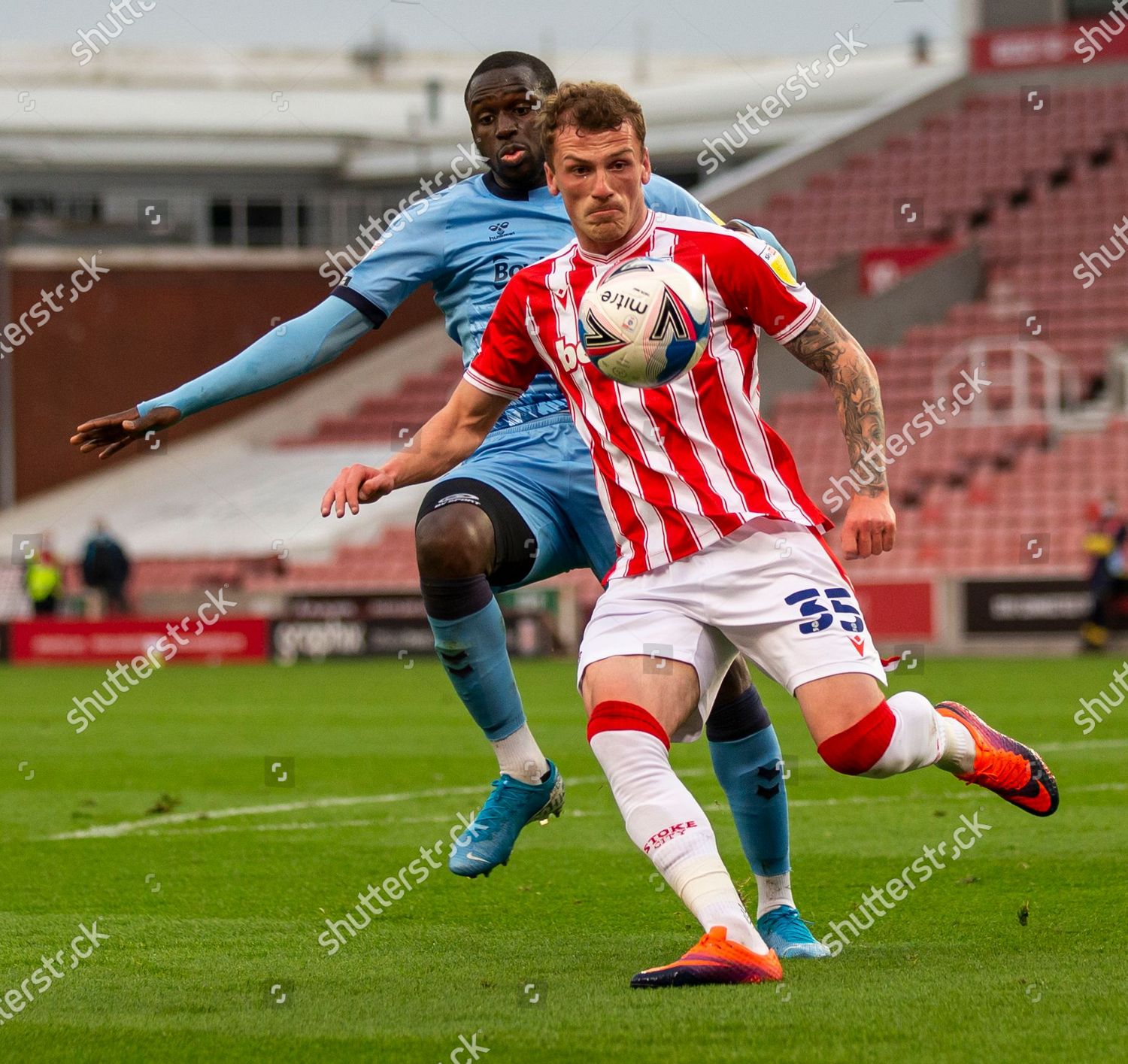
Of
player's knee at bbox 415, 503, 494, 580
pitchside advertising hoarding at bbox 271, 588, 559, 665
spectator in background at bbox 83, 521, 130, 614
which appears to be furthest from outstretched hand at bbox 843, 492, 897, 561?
spectator in background at bbox 83, 521, 130, 614

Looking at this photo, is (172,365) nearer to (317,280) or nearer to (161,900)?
(317,280)

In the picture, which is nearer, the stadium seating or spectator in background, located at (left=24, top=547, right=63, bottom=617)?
the stadium seating

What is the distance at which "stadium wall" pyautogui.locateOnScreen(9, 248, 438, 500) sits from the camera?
36438 mm

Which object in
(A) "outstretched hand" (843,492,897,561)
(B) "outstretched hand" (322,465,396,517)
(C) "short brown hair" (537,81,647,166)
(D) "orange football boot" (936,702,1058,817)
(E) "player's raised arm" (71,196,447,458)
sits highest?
(C) "short brown hair" (537,81,647,166)

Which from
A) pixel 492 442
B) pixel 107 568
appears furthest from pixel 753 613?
pixel 107 568

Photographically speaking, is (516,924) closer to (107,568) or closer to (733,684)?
(733,684)

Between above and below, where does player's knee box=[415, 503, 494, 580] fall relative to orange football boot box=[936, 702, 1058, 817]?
above

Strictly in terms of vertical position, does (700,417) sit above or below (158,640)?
above

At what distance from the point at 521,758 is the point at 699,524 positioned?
4.95ft

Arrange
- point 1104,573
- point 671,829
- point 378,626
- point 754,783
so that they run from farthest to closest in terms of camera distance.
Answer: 1. point 378,626
2. point 1104,573
3. point 754,783
4. point 671,829

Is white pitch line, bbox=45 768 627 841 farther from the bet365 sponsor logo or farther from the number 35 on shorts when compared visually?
the number 35 on shorts

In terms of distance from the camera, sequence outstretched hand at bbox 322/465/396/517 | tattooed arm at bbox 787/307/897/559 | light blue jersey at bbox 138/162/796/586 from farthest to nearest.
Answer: light blue jersey at bbox 138/162/796/586 → outstretched hand at bbox 322/465/396/517 → tattooed arm at bbox 787/307/897/559

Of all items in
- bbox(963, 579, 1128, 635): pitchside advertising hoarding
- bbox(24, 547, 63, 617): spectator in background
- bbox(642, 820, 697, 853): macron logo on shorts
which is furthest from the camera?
bbox(24, 547, 63, 617): spectator in background

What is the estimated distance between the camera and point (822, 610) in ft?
14.9
